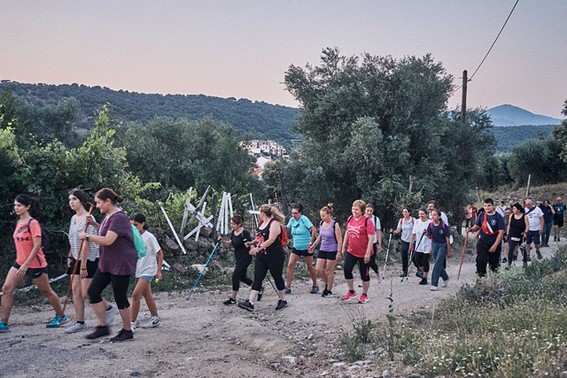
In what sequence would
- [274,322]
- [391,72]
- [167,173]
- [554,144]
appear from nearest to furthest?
1. [274,322]
2. [391,72]
3. [167,173]
4. [554,144]

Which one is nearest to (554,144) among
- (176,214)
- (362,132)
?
(362,132)

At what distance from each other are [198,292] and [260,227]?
2789mm

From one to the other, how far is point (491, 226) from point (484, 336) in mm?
5029

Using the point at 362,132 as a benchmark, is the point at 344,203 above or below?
below

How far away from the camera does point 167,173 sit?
24953 mm

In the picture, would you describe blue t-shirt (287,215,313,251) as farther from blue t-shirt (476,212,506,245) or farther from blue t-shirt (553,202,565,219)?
blue t-shirt (553,202,565,219)

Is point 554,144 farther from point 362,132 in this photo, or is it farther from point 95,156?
point 95,156

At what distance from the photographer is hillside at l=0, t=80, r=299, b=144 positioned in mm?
56156

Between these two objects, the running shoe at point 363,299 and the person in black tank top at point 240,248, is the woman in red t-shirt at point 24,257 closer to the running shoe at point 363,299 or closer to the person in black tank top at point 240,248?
the person in black tank top at point 240,248

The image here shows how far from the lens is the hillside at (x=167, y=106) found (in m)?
56.2

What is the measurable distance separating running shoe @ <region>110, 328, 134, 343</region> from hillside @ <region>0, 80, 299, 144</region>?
1727 inches

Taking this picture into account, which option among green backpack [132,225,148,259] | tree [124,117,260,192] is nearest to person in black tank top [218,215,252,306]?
green backpack [132,225,148,259]

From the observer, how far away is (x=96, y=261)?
6953 mm

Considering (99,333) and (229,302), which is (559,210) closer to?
(229,302)
